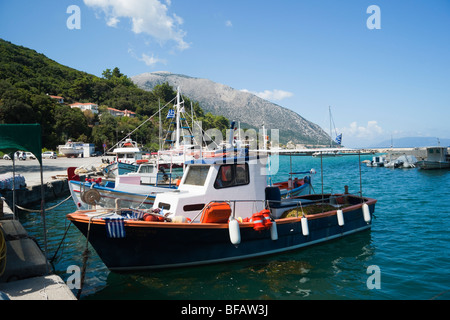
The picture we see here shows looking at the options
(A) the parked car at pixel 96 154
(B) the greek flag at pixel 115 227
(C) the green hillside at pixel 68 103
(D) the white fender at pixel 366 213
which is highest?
(C) the green hillside at pixel 68 103

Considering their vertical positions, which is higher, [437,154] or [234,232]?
[437,154]

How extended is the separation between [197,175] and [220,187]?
0.89 m

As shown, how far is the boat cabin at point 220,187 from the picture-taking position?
817 cm

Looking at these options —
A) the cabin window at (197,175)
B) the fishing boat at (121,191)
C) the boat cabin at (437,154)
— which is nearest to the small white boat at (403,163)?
the boat cabin at (437,154)

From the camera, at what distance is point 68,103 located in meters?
79.4

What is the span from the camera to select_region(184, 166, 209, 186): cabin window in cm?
870

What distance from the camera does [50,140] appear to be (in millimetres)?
Answer: 52781

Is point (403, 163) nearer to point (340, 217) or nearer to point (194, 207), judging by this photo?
point (340, 217)

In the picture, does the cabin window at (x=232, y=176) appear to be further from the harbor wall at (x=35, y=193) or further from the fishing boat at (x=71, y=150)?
the fishing boat at (x=71, y=150)

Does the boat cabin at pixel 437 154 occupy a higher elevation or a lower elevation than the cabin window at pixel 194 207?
higher

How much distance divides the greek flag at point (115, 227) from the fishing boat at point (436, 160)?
47.2 metres

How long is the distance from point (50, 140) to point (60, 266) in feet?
172

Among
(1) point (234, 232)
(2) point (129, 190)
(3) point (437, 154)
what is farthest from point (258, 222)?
(3) point (437, 154)
